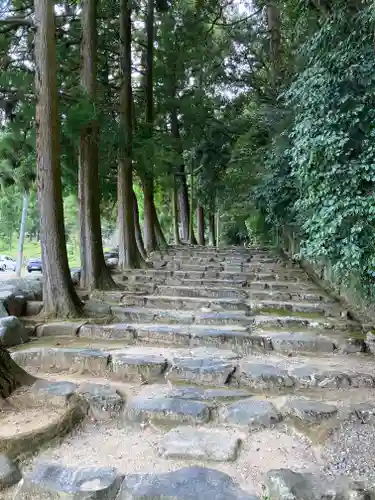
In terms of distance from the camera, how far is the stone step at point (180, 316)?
577 cm

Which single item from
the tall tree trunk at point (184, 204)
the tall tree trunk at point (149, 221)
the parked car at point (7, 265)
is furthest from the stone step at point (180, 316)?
the parked car at point (7, 265)

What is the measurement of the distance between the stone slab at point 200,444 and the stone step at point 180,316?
2.64 meters

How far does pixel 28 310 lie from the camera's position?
20.0 ft

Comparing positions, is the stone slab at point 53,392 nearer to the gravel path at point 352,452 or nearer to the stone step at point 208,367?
the stone step at point 208,367

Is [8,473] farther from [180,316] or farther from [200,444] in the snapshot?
[180,316]

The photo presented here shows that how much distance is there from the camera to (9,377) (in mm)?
3492

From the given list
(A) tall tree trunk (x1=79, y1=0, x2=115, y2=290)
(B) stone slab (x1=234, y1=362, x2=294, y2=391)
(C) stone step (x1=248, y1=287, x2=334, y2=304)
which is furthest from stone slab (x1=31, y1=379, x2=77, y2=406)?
(C) stone step (x1=248, y1=287, x2=334, y2=304)

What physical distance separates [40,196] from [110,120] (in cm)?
315

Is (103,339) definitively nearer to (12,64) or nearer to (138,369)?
(138,369)

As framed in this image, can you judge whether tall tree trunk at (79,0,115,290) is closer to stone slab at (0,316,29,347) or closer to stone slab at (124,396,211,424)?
stone slab at (0,316,29,347)

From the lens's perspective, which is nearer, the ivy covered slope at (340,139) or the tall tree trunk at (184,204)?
the ivy covered slope at (340,139)

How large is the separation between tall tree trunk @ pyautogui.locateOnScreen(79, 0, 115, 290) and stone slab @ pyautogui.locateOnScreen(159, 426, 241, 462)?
4.68 meters

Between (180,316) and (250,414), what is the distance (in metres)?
2.75

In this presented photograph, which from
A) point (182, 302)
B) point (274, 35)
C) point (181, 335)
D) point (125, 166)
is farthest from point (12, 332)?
point (274, 35)
